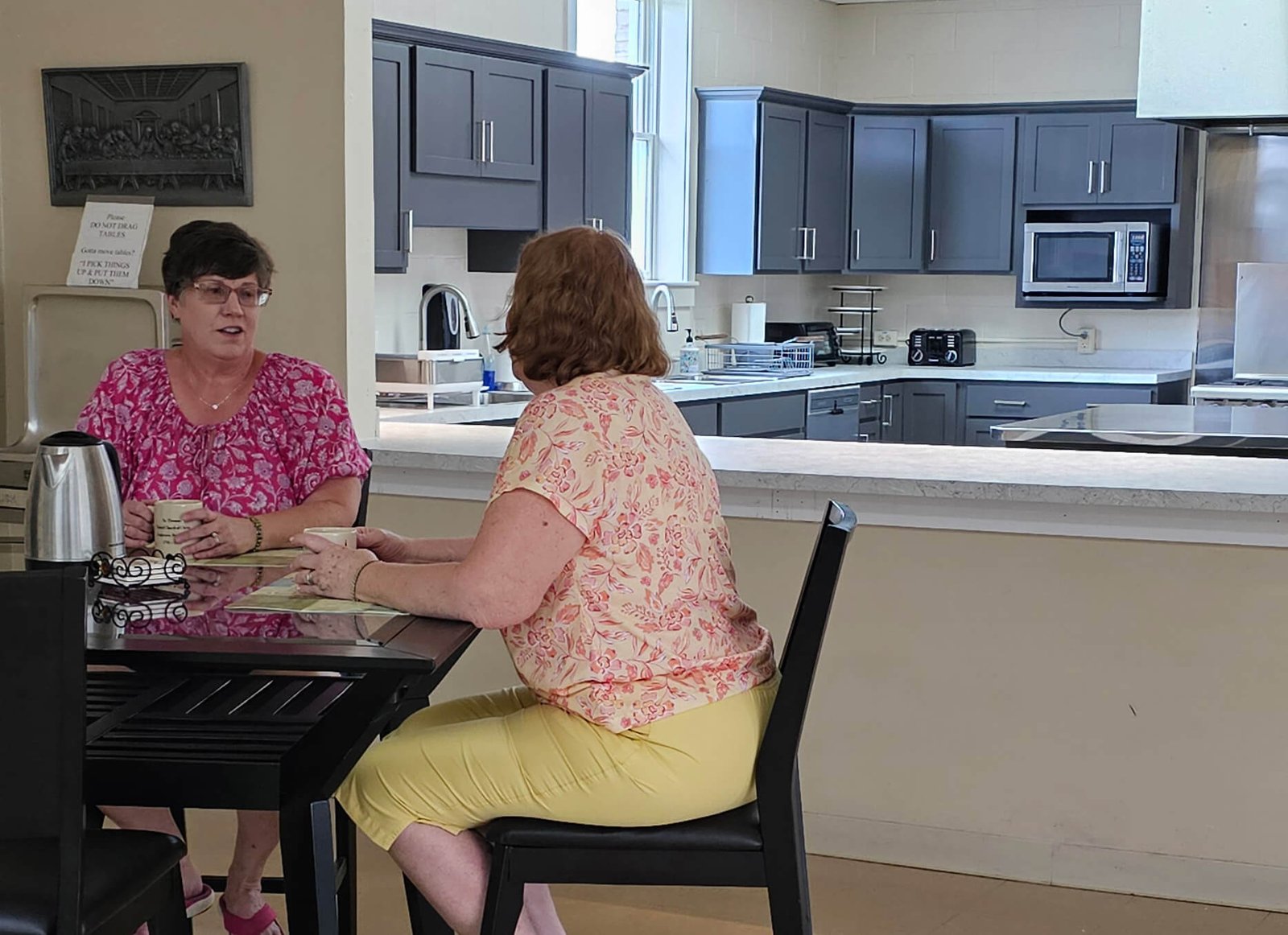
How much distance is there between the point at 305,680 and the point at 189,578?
0.95ft

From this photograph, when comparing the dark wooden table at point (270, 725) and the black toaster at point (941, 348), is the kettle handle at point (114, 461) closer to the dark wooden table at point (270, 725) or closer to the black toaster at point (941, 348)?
the dark wooden table at point (270, 725)

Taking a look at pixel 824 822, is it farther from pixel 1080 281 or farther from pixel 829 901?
pixel 1080 281

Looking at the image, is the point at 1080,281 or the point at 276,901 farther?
the point at 1080,281

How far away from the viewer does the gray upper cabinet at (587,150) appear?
6039mm

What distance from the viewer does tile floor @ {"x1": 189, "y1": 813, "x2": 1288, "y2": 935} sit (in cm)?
309

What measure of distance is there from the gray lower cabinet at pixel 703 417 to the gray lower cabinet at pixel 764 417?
1.5 inches

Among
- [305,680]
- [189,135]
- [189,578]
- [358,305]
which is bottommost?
[305,680]

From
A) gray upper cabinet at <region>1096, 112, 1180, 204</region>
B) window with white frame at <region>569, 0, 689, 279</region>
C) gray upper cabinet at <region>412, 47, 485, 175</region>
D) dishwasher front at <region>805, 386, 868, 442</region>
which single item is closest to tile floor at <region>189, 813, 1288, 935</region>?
gray upper cabinet at <region>412, 47, 485, 175</region>

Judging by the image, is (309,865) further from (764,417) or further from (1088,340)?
(1088,340)

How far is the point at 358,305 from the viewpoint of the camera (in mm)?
3807

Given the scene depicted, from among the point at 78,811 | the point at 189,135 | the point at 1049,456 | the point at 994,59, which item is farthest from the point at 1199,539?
the point at 994,59

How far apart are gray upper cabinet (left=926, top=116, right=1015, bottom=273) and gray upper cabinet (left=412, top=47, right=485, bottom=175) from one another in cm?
333

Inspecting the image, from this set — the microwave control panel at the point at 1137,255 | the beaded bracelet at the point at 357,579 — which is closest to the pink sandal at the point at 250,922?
the beaded bracelet at the point at 357,579

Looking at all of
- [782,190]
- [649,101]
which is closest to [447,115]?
[649,101]
